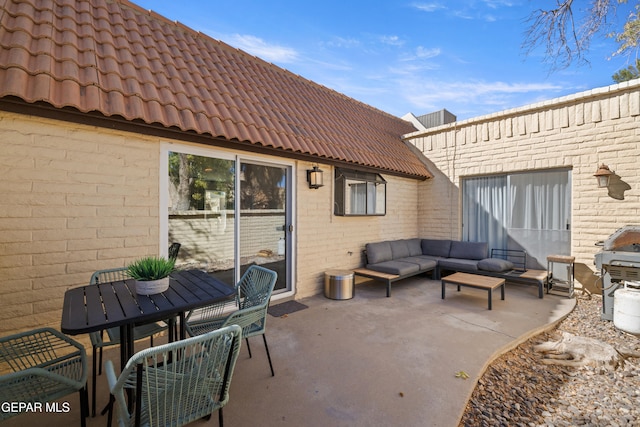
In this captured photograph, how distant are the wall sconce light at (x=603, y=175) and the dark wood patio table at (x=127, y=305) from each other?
646 centimetres

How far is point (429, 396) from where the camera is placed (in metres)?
2.43

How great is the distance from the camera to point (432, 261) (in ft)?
21.2

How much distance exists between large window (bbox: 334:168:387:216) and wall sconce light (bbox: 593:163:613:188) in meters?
3.79

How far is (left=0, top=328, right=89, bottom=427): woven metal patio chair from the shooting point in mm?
1588

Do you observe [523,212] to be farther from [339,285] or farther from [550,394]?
[550,394]

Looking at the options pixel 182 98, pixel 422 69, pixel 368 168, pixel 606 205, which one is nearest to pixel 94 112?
pixel 182 98

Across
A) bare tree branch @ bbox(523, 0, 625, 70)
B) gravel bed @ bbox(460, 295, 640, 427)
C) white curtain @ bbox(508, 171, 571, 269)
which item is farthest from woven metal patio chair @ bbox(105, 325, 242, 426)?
white curtain @ bbox(508, 171, 571, 269)

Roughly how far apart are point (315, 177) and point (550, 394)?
4047 millimetres

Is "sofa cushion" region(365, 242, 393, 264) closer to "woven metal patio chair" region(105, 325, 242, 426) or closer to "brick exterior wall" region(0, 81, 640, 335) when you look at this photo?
"brick exterior wall" region(0, 81, 640, 335)

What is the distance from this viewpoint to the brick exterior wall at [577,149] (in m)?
5.10

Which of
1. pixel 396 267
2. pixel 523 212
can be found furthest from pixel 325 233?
pixel 523 212

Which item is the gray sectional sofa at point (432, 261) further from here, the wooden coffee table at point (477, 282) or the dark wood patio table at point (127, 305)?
the dark wood patio table at point (127, 305)

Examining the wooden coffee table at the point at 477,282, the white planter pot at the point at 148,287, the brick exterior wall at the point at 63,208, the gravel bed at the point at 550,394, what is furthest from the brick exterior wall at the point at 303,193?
the gravel bed at the point at 550,394

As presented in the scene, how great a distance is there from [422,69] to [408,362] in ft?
19.0
